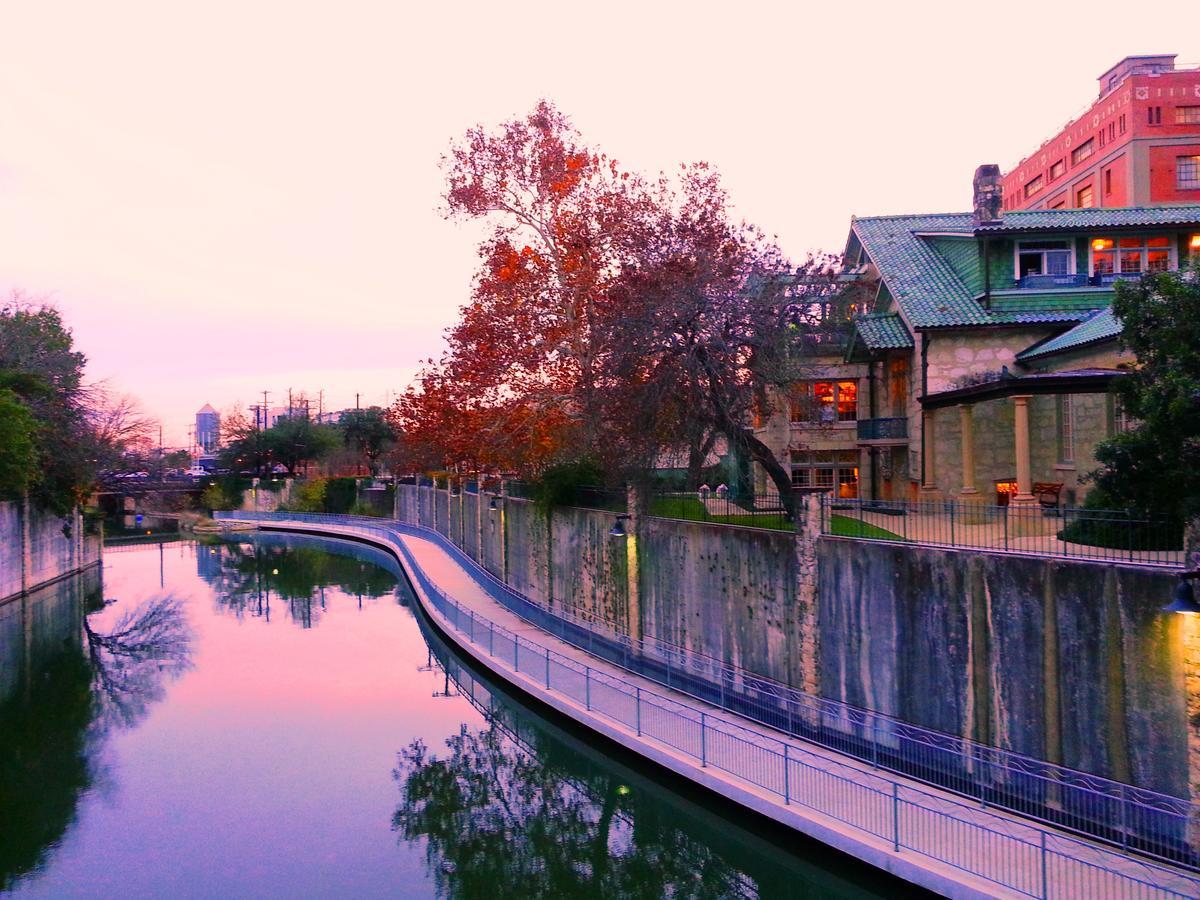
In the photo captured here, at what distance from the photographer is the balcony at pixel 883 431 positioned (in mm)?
27062

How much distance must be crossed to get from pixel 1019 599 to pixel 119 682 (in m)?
24.1

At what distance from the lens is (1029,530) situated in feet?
47.1

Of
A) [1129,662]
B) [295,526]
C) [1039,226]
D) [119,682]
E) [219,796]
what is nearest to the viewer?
[1129,662]

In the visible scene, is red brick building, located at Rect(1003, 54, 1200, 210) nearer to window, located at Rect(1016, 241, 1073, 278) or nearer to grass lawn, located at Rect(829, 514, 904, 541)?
window, located at Rect(1016, 241, 1073, 278)

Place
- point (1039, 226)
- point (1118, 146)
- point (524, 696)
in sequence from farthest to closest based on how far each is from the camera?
point (1118, 146), point (1039, 226), point (524, 696)

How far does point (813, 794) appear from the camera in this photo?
1301 cm

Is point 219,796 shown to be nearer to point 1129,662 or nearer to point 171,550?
point 1129,662

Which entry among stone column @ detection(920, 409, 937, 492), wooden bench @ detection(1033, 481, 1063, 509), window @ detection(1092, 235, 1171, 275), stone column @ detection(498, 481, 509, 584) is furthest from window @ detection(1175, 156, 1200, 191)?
stone column @ detection(498, 481, 509, 584)

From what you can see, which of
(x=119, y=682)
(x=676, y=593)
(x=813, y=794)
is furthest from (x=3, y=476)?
(x=813, y=794)

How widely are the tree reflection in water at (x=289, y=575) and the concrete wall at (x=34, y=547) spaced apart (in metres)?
6.42

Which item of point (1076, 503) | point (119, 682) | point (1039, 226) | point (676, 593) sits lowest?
point (119, 682)

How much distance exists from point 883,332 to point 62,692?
2413cm

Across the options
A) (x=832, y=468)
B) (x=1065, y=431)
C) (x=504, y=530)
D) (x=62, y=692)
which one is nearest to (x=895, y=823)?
(x=1065, y=431)

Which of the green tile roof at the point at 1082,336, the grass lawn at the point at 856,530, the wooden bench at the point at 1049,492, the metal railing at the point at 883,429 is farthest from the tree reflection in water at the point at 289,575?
the green tile roof at the point at 1082,336
